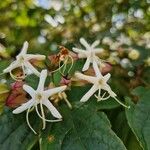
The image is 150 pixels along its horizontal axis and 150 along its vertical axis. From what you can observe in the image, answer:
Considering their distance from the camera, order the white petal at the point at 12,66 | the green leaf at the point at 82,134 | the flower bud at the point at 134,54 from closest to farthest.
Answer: the green leaf at the point at 82,134 → the white petal at the point at 12,66 → the flower bud at the point at 134,54

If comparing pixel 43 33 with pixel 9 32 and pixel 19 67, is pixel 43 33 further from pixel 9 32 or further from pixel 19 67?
pixel 19 67

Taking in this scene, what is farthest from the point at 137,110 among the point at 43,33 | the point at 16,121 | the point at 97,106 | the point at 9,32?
the point at 9,32

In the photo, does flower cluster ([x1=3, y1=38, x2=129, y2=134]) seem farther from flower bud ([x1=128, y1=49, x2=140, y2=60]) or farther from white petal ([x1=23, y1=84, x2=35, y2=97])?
flower bud ([x1=128, y1=49, x2=140, y2=60])

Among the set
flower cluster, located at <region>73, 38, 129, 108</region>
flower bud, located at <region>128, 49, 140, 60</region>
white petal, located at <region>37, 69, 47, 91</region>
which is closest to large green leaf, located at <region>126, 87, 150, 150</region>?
flower cluster, located at <region>73, 38, 129, 108</region>

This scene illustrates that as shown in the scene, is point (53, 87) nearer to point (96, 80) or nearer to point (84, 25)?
point (96, 80)

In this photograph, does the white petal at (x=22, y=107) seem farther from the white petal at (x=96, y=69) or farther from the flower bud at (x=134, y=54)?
the flower bud at (x=134, y=54)

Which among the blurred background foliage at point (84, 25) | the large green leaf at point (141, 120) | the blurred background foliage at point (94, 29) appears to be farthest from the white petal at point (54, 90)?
Answer: the blurred background foliage at point (84, 25)

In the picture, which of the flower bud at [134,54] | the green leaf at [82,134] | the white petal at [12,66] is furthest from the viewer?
the flower bud at [134,54]
